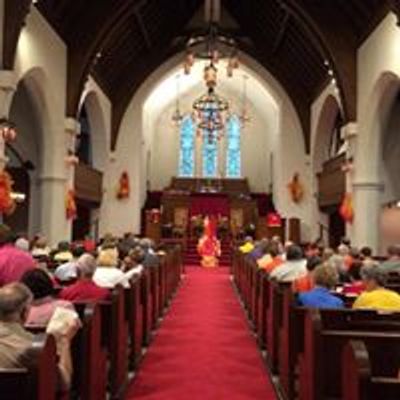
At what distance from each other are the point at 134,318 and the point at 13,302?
11.2ft

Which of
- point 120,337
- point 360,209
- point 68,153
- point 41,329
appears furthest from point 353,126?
point 41,329

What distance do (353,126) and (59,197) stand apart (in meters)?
7.38

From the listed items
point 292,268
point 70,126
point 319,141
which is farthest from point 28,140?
point 292,268

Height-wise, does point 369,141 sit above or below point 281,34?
below

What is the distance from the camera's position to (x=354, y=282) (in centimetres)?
862

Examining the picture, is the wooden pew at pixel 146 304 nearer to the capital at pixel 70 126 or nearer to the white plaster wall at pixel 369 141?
the white plaster wall at pixel 369 141

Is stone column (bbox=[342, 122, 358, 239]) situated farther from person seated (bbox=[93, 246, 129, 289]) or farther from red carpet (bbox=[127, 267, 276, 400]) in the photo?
person seated (bbox=[93, 246, 129, 289])

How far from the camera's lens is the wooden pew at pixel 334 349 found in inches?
153

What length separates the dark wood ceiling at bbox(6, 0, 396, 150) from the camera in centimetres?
1670

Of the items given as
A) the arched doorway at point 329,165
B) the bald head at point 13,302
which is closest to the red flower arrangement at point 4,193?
the bald head at point 13,302

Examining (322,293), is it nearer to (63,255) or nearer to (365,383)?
(365,383)

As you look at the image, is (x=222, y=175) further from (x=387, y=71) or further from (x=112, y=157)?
(x=387, y=71)

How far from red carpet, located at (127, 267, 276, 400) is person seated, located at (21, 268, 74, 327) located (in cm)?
170

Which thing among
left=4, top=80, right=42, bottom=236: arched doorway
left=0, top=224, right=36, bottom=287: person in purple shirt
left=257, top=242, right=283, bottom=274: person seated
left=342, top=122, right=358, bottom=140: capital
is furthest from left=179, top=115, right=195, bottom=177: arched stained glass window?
left=0, top=224, right=36, bottom=287: person in purple shirt
